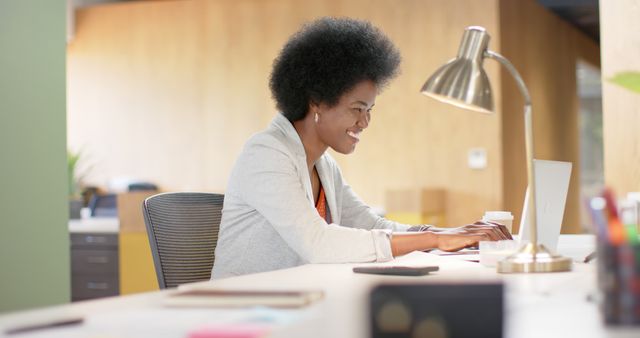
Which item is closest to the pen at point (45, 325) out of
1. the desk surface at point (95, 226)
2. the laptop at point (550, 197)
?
the laptop at point (550, 197)

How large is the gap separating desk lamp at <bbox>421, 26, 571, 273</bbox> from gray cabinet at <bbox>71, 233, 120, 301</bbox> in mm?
3586

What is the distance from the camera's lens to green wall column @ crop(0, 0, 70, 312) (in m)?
3.05

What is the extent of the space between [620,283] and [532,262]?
0.74m

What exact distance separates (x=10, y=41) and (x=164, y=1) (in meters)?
4.49

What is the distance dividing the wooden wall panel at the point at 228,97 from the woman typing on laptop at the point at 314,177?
11.8 feet

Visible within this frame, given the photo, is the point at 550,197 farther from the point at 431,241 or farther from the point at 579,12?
the point at 579,12

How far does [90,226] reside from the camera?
5426mm

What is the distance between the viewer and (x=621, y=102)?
10.9ft

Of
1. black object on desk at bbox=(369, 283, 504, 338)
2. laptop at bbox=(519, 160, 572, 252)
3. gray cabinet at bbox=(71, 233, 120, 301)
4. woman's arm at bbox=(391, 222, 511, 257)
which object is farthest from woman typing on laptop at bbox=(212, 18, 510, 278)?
gray cabinet at bbox=(71, 233, 120, 301)

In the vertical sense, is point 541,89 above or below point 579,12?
below

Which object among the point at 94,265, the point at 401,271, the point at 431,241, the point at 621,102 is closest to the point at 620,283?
the point at 401,271

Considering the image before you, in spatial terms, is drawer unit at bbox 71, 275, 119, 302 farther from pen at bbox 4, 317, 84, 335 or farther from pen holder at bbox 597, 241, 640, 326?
pen holder at bbox 597, 241, 640, 326

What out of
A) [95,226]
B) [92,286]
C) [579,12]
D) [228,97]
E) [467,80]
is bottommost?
[92,286]

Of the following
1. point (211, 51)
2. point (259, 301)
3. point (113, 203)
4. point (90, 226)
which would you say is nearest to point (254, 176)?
point (259, 301)
